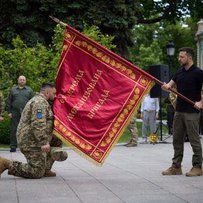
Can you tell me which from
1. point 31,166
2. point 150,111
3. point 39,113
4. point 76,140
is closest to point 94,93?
point 76,140

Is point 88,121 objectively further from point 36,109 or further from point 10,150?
point 10,150

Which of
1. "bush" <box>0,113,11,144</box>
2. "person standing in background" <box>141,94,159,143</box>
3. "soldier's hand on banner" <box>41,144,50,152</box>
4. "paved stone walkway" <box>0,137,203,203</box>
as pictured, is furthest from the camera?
"person standing in background" <box>141,94,159,143</box>

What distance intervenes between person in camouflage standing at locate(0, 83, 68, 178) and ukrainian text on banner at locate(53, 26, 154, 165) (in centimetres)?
21

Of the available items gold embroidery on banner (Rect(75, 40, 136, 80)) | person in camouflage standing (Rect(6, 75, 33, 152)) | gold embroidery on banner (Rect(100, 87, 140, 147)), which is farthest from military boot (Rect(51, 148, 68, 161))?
person in camouflage standing (Rect(6, 75, 33, 152))

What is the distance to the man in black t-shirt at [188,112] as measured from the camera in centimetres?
1174

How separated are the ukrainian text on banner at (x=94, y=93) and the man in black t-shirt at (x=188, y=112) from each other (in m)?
0.86

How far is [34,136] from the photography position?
11.2 meters

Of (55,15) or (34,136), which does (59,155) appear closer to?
(34,136)

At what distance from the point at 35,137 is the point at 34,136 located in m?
0.14

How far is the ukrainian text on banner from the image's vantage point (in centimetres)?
1100

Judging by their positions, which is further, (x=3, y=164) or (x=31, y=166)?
(x=31, y=166)

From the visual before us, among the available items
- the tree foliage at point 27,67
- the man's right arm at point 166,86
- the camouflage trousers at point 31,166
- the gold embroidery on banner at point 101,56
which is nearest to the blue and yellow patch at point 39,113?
the camouflage trousers at point 31,166

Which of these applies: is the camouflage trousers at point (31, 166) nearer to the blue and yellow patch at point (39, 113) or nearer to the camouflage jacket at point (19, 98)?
the blue and yellow patch at point (39, 113)

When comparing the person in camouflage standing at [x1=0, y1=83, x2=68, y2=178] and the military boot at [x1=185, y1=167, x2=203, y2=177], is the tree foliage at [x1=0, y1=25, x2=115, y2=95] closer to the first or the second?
the person in camouflage standing at [x1=0, y1=83, x2=68, y2=178]
